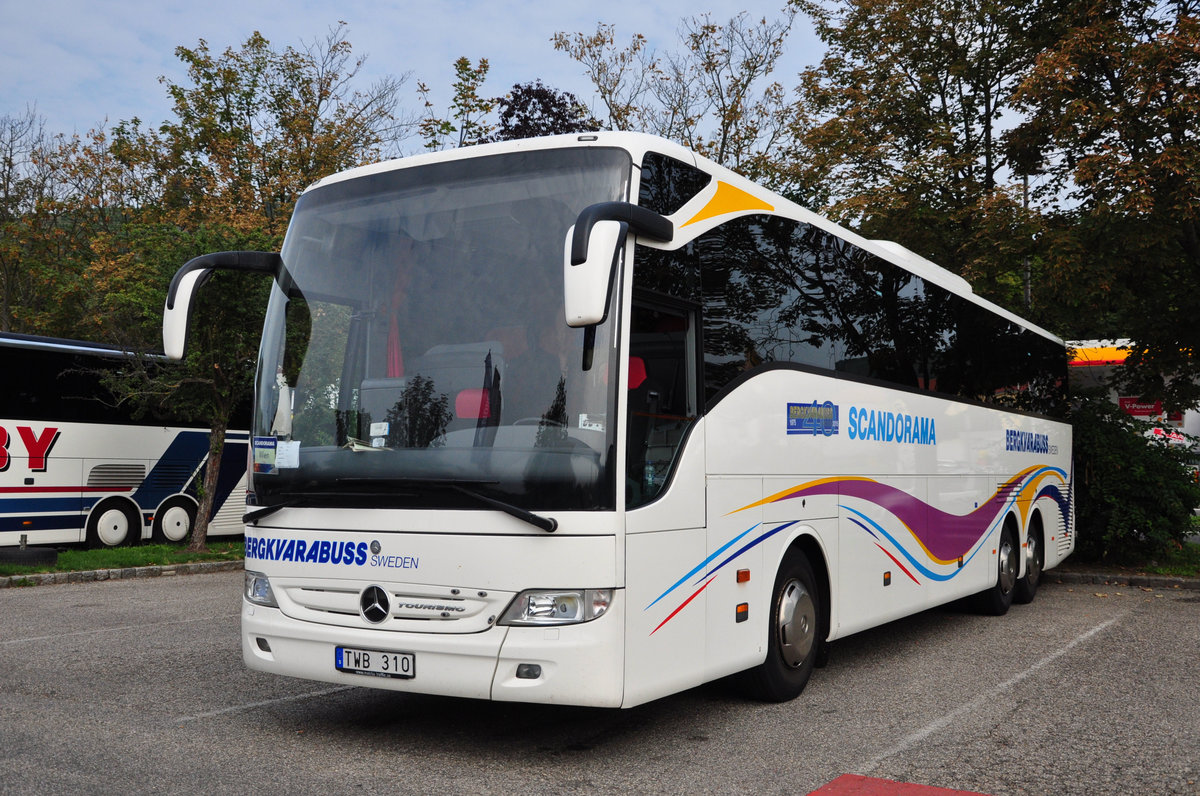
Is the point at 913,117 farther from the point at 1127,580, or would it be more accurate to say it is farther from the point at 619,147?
the point at 619,147

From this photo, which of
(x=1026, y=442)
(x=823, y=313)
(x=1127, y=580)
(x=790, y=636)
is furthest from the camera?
(x=1127, y=580)

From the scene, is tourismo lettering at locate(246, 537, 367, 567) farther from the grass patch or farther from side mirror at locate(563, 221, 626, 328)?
the grass patch

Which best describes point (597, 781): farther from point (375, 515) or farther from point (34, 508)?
point (34, 508)

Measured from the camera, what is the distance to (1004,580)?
39.8 ft

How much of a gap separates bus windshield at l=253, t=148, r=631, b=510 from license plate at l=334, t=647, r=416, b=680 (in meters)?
A: 0.79

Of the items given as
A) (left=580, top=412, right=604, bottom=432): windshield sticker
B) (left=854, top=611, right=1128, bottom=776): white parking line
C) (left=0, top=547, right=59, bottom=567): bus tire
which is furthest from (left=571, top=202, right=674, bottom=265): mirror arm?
(left=0, top=547, right=59, bottom=567): bus tire

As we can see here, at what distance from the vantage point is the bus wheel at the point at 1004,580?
1193 cm

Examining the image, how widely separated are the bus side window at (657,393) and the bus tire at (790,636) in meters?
1.61

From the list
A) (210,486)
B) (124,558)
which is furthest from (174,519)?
(124,558)

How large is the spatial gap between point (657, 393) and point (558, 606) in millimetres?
1289

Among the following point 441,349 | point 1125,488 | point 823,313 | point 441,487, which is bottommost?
point 1125,488

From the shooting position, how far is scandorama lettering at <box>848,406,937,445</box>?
8.58 meters

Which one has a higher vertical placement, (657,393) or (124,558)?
(657,393)

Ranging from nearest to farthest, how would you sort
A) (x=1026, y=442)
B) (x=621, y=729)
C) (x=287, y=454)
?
(x=287, y=454) < (x=621, y=729) < (x=1026, y=442)
